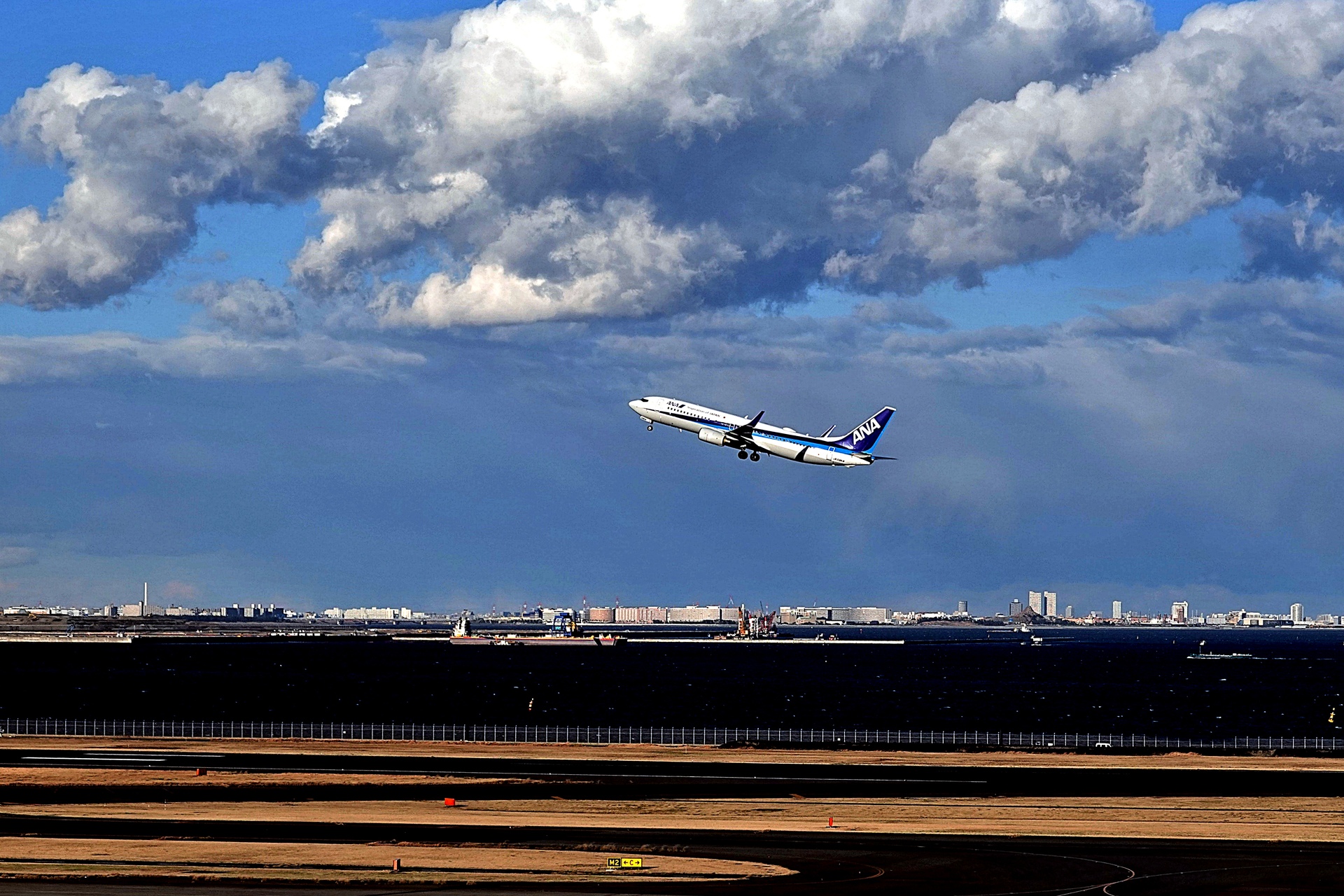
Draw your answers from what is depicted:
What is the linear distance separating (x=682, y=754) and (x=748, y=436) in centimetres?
3464

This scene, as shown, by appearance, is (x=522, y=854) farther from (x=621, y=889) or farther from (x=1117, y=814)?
(x=1117, y=814)

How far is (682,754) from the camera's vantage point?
115m

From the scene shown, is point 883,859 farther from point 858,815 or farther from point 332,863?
point 332,863

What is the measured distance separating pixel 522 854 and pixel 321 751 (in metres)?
50.7

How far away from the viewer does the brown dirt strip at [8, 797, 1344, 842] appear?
245 feet

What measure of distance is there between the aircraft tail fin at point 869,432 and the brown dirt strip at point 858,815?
235 feet

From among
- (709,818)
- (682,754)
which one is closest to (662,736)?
(682,754)

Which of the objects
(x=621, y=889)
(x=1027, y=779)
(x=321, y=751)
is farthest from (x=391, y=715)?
(x=621, y=889)

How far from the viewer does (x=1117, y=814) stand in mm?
80875

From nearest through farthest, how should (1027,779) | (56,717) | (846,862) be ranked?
1. (846,862)
2. (1027,779)
3. (56,717)

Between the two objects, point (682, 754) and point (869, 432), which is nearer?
point (682, 754)

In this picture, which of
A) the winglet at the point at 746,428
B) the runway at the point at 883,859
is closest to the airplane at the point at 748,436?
the winglet at the point at 746,428

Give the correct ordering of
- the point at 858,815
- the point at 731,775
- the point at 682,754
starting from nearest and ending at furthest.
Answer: the point at 858,815, the point at 731,775, the point at 682,754

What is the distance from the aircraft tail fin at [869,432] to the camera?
6176 inches
